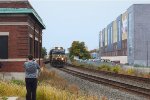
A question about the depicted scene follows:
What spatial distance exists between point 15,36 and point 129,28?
78.3 metres

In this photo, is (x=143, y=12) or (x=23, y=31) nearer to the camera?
(x=23, y=31)

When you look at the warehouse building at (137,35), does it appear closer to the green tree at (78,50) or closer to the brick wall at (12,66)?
the green tree at (78,50)

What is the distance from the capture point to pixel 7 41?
98.7 feet

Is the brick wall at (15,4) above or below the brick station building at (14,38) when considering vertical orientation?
above

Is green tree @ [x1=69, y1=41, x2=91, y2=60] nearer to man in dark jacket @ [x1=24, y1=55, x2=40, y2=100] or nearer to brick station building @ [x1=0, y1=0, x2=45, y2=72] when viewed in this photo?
brick station building @ [x1=0, y1=0, x2=45, y2=72]

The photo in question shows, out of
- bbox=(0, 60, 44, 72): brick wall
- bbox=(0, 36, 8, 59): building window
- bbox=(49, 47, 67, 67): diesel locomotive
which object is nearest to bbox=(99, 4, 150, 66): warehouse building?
bbox=(49, 47, 67, 67): diesel locomotive

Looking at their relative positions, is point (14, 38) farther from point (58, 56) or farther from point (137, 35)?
point (137, 35)

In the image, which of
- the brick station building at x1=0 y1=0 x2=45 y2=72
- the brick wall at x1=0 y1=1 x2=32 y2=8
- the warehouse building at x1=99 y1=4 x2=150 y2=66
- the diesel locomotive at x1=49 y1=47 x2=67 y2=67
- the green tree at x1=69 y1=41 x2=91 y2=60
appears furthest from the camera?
the green tree at x1=69 y1=41 x2=91 y2=60

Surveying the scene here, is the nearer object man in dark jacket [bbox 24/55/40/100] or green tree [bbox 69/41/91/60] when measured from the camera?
man in dark jacket [bbox 24/55/40/100]

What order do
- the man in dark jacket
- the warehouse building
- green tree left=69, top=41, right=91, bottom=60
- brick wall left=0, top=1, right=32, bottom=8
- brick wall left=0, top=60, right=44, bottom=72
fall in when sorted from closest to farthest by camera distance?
the man in dark jacket
brick wall left=0, top=60, right=44, bottom=72
brick wall left=0, top=1, right=32, bottom=8
the warehouse building
green tree left=69, top=41, right=91, bottom=60

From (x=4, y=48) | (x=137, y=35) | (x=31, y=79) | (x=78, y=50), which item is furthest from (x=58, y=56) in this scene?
(x=78, y=50)

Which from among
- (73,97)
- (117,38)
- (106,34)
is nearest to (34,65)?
(73,97)

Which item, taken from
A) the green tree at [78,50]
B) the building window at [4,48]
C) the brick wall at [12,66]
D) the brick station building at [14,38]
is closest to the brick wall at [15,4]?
the brick station building at [14,38]

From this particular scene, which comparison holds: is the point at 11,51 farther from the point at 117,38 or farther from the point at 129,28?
the point at 117,38
